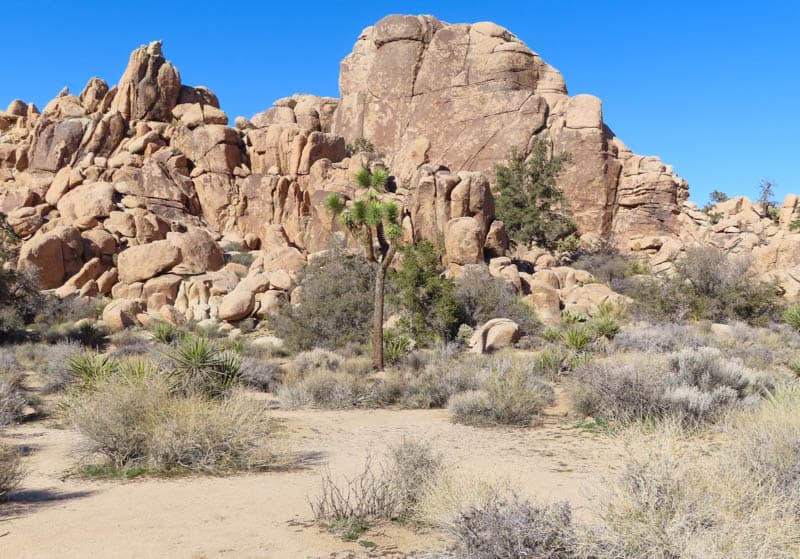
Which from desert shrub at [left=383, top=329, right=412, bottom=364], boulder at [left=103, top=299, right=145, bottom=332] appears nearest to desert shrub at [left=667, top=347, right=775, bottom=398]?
desert shrub at [left=383, top=329, right=412, bottom=364]

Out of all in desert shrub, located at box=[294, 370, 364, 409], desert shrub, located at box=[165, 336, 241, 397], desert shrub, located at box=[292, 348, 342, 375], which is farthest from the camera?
desert shrub, located at box=[292, 348, 342, 375]

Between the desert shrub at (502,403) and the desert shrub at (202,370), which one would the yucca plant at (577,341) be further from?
the desert shrub at (202,370)

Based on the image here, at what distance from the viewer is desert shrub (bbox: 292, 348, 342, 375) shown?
635 inches

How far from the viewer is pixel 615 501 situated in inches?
149

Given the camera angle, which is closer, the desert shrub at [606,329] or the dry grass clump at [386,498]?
the dry grass clump at [386,498]

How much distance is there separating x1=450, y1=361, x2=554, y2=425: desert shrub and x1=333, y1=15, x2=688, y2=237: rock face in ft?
94.6

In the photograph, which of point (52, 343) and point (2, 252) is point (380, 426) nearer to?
point (52, 343)

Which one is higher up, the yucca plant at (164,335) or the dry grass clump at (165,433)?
the yucca plant at (164,335)

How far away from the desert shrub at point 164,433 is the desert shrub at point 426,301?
14.0 metres

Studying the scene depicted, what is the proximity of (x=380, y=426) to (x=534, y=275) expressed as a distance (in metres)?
19.7

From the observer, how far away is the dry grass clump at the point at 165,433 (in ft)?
23.0

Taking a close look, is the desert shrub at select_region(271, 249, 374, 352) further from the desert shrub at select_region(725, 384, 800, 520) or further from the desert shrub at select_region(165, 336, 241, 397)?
the desert shrub at select_region(725, 384, 800, 520)

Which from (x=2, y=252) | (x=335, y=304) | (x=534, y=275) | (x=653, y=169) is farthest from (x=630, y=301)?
(x=2, y=252)

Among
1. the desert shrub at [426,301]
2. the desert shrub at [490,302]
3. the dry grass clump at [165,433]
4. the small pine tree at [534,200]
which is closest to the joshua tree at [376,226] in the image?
the desert shrub at [426,301]
